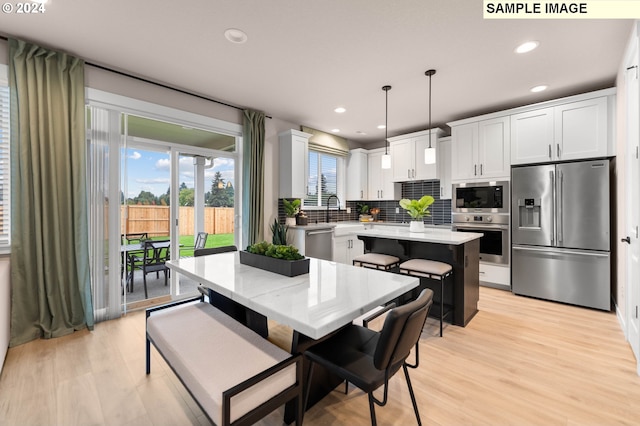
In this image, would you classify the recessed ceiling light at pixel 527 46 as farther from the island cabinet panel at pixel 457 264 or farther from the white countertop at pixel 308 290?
the white countertop at pixel 308 290

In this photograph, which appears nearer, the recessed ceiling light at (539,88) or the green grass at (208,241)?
the recessed ceiling light at (539,88)

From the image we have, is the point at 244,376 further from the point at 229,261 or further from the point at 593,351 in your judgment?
the point at 593,351

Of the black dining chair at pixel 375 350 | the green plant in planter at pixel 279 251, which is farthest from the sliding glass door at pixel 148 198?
the black dining chair at pixel 375 350

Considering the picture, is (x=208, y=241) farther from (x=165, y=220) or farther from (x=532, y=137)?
(x=532, y=137)

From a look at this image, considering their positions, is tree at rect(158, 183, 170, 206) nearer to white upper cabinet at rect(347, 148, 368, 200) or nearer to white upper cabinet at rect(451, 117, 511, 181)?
white upper cabinet at rect(347, 148, 368, 200)

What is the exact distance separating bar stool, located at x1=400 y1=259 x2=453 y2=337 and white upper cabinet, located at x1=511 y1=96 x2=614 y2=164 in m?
2.16

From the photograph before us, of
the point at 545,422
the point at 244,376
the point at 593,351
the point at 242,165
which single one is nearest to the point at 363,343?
the point at 244,376

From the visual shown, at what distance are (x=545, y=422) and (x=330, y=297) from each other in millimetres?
1471

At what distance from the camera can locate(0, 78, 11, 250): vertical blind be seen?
8.07ft

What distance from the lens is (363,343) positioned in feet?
5.08

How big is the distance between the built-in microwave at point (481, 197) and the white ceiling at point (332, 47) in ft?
3.86

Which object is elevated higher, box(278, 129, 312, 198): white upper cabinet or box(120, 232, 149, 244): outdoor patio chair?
box(278, 129, 312, 198): white upper cabinet

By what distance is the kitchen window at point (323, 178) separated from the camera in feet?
17.8

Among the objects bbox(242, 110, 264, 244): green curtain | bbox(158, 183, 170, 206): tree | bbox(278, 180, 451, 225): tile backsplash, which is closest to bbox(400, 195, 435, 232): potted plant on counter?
bbox(242, 110, 264, 244): green curtain
